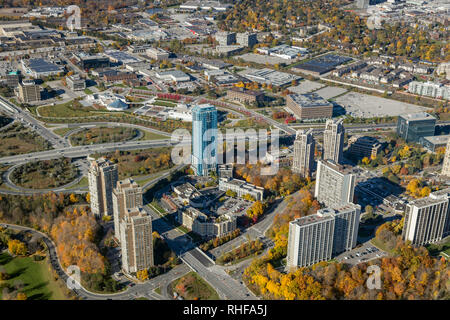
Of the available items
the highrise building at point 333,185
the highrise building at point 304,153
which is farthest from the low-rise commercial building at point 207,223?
the highrise building at point 304,153

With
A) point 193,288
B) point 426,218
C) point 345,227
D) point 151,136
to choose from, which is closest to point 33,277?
point 193,288

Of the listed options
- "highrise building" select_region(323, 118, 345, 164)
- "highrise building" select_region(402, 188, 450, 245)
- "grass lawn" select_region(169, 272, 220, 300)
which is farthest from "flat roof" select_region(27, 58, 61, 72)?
"highrise building" select_region(402, 188, 450, 245)

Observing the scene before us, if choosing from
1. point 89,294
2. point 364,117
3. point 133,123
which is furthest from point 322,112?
point 89,294

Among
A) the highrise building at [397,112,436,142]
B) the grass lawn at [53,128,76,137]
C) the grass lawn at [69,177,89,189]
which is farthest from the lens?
the grass lawn at [53,128,76,137]

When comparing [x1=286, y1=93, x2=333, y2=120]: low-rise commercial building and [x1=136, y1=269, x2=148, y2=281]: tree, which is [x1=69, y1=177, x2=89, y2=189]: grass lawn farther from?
[x1=286, y1=93, x2=333, y2=120]: low-rise commercial building

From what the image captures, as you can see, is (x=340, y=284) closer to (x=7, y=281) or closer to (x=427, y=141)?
(x=7, y=281)

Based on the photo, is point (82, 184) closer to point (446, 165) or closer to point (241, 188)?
point (241, 188)
